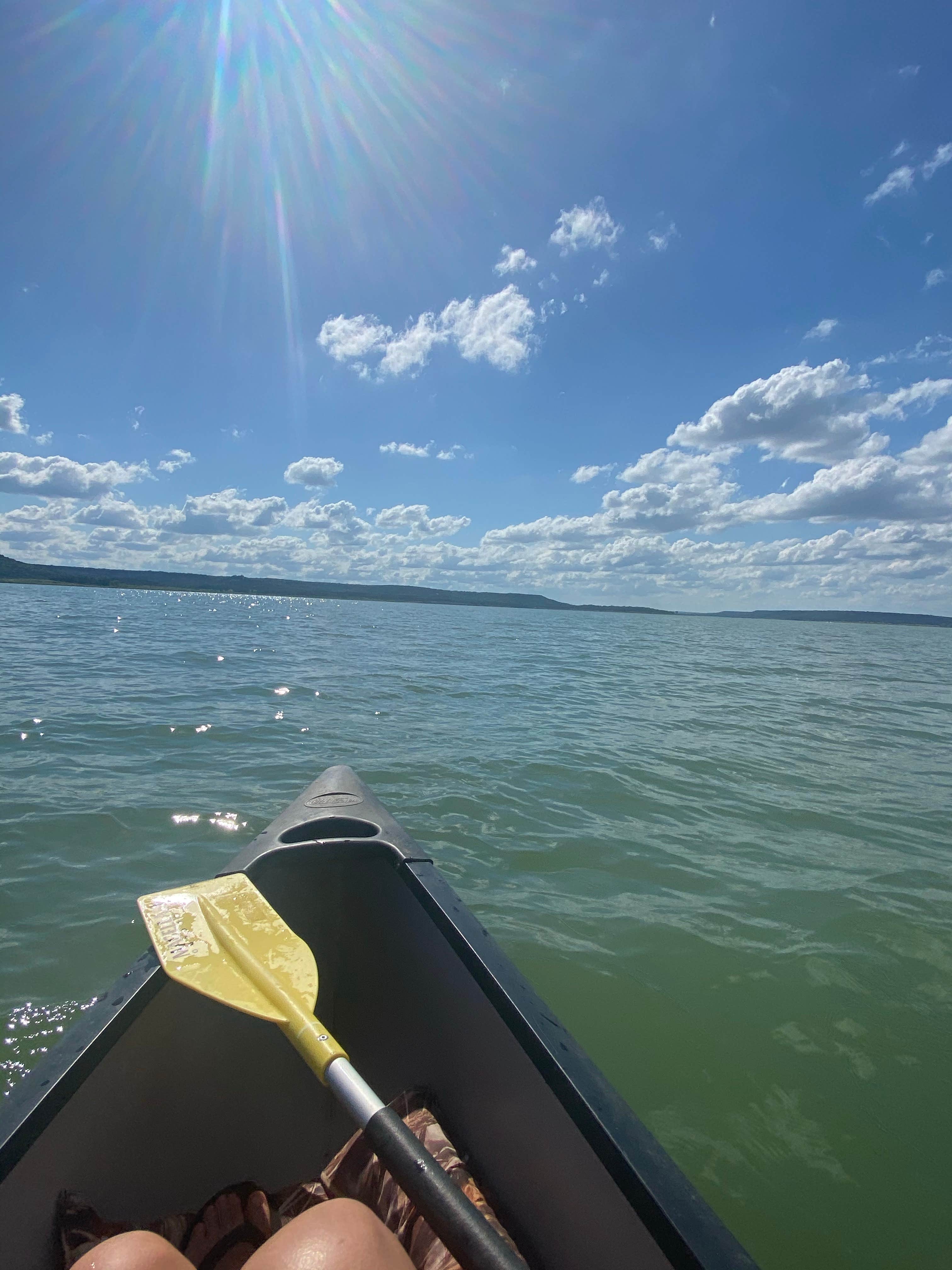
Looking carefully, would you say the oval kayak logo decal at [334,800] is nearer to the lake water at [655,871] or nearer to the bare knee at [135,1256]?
the lake water at [655,871]

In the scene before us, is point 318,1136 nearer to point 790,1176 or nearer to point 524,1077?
point 524,1077

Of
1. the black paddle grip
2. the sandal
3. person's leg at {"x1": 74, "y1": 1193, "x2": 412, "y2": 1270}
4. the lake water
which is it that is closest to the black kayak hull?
the sandal

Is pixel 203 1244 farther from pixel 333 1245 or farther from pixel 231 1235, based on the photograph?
pixel 333 1245

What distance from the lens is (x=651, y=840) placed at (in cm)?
724

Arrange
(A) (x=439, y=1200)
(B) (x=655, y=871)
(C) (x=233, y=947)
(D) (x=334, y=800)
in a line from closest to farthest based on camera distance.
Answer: (A) (x=439, y=1200) → (C) (x=233, y=947) → (D) (x=334, y=800) → (B) (x=655, y=871)

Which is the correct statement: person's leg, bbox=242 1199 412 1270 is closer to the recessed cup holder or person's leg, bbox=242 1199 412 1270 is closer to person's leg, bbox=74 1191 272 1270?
person's leg, bbox=74 1191 272 1270

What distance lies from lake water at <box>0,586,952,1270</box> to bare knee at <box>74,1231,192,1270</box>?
2.61 m

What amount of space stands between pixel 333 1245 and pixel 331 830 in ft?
8.24

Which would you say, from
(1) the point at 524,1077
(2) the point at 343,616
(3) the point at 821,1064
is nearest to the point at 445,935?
(1) the point at 524,1077

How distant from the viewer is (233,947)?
9.69ft

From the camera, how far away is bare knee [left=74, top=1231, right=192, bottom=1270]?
1762 mm

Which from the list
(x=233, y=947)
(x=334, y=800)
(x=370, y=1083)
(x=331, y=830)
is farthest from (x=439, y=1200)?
(x=334, y=800)

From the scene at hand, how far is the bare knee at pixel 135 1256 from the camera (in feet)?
5.78

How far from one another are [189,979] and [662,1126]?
2882 mm
